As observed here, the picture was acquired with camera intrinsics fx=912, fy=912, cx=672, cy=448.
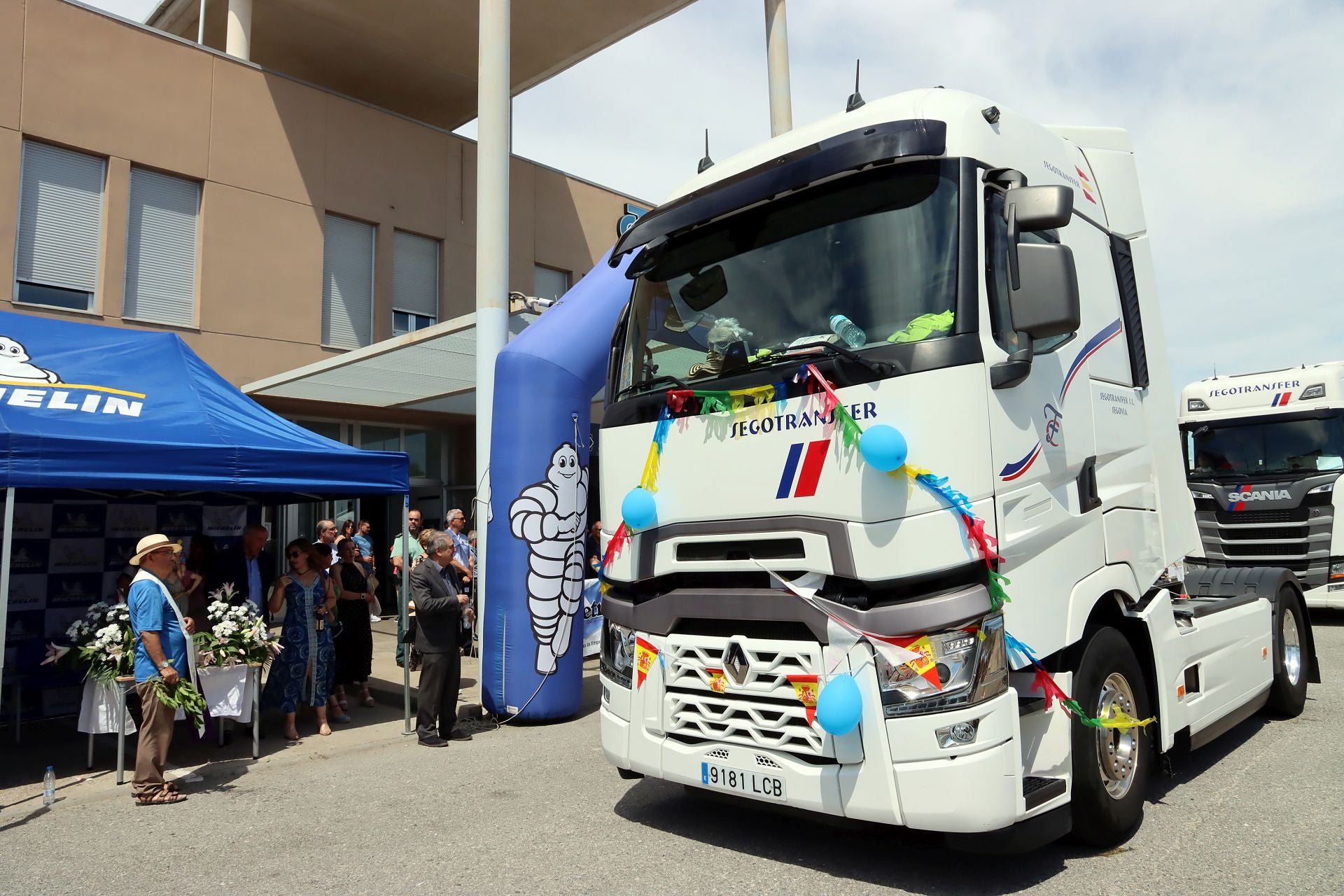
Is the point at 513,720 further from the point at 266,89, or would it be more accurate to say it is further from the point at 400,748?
the point at 266,89

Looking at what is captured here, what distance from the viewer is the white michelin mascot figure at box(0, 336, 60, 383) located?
6660 millimetres

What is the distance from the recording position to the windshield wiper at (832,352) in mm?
3861

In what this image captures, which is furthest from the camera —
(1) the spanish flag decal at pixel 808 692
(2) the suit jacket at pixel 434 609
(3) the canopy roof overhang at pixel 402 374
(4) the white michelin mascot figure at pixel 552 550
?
(3) the canopy roof overhang at pixel 402 374

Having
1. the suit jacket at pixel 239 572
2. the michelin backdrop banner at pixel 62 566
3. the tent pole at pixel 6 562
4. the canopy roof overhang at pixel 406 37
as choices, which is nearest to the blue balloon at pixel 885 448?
the tent pole at pixel 6 562

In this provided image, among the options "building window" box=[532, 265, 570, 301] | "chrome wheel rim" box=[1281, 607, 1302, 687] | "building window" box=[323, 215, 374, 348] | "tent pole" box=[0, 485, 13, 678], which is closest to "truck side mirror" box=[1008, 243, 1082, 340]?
"chrome wheel rim" box=[1281, 607, 1302, 687]

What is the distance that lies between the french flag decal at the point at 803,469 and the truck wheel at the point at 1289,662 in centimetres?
492

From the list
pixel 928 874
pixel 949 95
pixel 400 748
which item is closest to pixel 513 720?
pixel 400 748

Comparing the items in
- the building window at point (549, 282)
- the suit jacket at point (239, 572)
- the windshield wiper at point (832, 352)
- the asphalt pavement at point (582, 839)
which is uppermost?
the building window at point (549, 282)

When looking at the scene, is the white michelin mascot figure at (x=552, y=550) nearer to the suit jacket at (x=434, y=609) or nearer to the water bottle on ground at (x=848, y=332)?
the suit jacket at (x=434, y=609)

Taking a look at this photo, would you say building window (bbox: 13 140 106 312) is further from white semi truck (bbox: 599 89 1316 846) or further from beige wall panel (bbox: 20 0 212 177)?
white semi truck (bbox: 599 89 1316 846)

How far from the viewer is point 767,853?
4441mm

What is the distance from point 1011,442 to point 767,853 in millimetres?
2298

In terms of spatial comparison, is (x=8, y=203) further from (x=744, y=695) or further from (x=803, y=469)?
(x=744, y=695)

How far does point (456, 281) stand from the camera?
1667 centimetres
